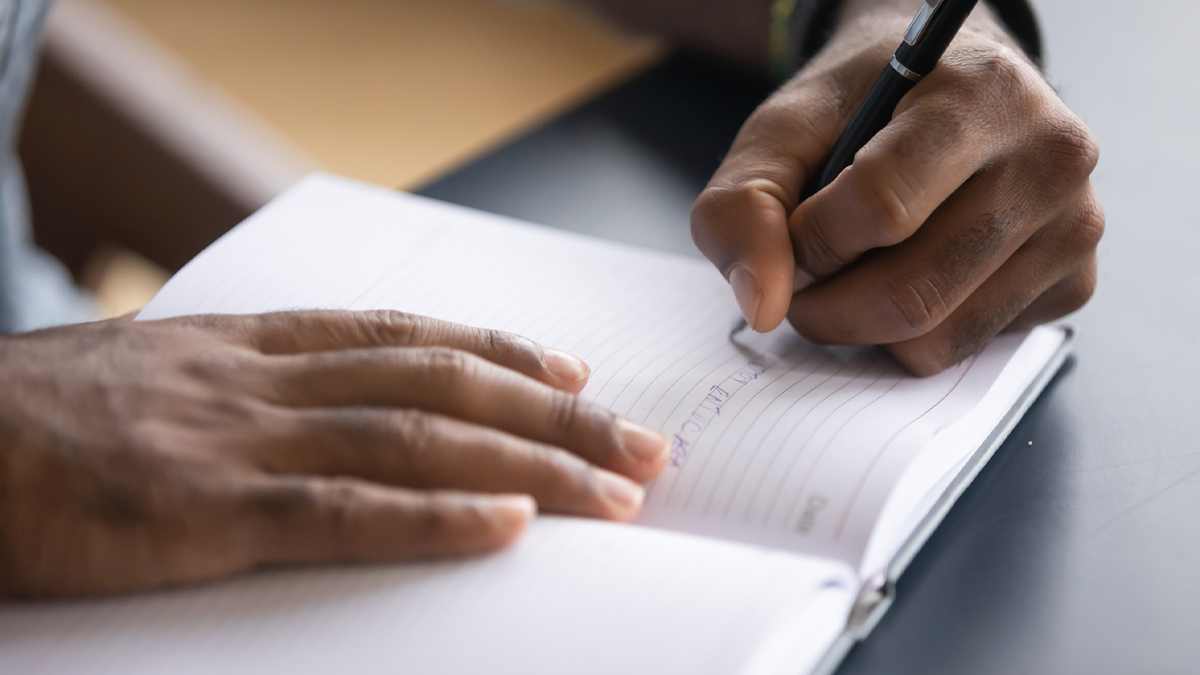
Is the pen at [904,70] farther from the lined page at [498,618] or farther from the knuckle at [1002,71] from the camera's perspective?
the lined page at [498,618]

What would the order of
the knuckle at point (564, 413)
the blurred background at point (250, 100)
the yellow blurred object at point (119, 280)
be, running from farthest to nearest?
the yellow blurred object at point (119, 280) < the blurred background at point (250, 100) < the knuckle at point (564, 413)

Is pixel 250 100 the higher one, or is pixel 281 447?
pixel 281 447

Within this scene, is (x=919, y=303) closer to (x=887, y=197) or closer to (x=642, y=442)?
(x=887, y=197)

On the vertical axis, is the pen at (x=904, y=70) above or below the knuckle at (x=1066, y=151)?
above

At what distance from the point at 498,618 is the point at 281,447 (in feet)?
0.49

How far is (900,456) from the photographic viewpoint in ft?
1.41

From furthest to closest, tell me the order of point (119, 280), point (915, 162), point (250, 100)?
point (250, 100), point (119, 280), point (915, 162)

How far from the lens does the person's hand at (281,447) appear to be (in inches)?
16.1

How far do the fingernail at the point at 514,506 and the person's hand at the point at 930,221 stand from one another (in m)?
0.19

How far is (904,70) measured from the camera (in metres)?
0.51

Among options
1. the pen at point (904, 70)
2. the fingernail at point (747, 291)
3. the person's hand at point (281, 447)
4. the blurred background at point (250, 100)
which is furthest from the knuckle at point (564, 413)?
the blurred background at point (250, 100)

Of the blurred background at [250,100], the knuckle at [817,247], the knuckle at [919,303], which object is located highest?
the knuckle at [817,247]

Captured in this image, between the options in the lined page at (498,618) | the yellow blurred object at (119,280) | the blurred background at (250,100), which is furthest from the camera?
the yellow blurred object at (119,280)

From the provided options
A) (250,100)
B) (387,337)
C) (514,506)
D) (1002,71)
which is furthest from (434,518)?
(250,100)
